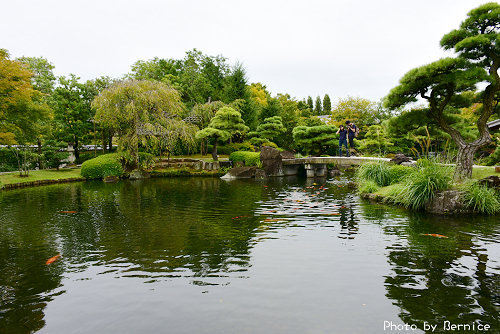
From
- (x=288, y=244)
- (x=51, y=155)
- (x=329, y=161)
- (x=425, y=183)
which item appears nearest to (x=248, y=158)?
(x=329, y=161)

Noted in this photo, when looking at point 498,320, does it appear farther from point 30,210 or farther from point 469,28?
point 30,210

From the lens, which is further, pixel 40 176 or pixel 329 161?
pixel 40 176

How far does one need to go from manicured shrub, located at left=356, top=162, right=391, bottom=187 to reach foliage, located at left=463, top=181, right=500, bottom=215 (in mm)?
3915

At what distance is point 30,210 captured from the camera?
1082 centimetres

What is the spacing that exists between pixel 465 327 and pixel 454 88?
822 centimetres

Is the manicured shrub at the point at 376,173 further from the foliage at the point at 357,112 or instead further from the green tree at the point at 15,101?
the foliage at the point at 357,112

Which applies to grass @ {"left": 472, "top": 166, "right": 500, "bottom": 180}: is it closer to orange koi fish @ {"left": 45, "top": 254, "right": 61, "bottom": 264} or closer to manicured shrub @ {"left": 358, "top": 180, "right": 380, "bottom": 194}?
manicured shrub @ {"left": 358, "top": 180, "right": 380, "bottom": 194}

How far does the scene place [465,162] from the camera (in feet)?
31.1

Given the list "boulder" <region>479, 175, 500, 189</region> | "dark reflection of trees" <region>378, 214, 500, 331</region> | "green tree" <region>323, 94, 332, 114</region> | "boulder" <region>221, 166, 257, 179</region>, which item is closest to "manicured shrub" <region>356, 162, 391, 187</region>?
"boulder" <region>479, 175, 500, 189</region>

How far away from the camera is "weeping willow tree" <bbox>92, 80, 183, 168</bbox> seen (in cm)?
2130

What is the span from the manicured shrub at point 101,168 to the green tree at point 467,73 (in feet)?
60.1

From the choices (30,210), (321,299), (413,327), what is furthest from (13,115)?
(413,327)

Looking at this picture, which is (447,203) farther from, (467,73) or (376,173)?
(376,173)

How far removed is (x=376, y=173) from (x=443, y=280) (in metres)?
9.05
